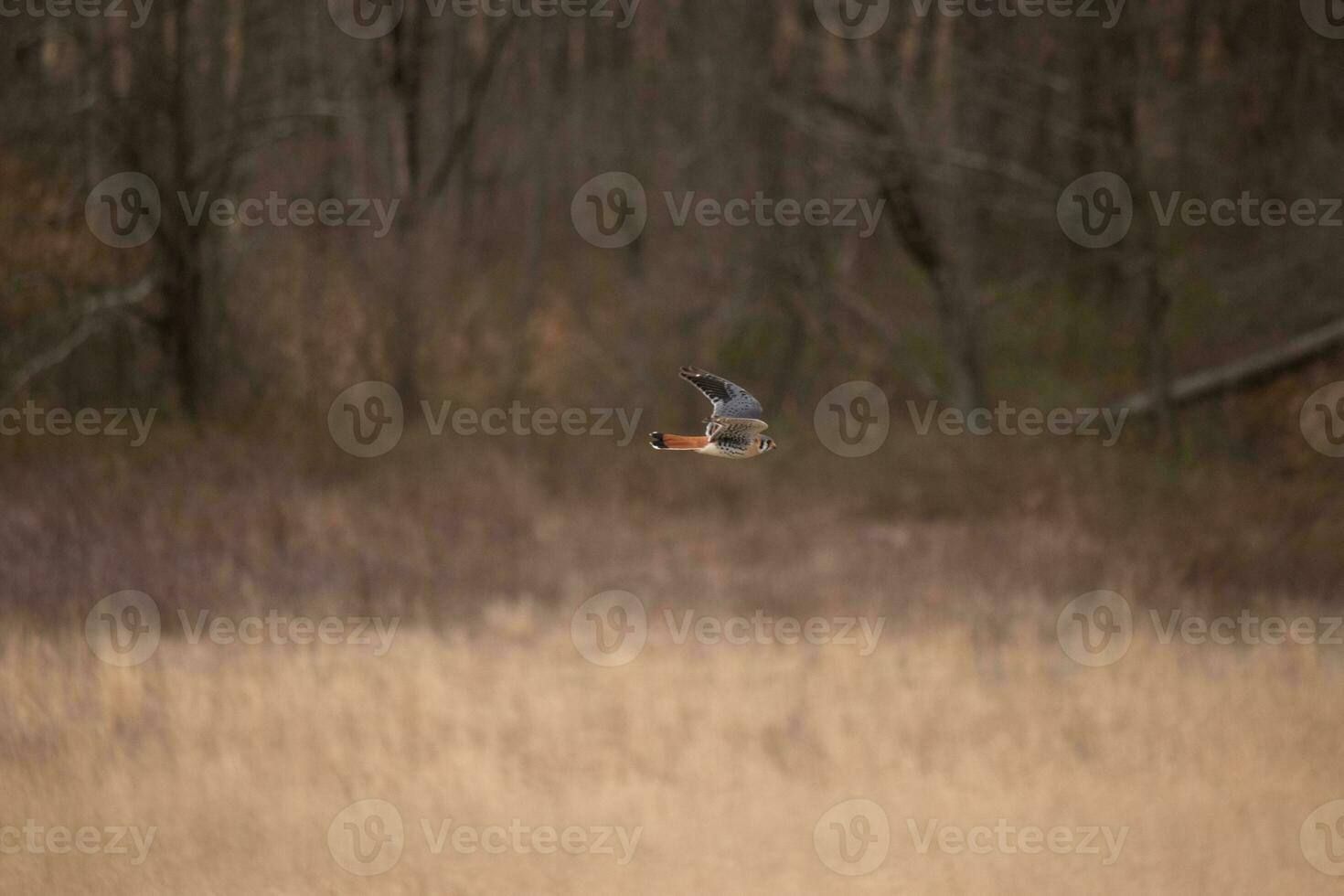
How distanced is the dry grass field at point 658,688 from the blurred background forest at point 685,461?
26 mm

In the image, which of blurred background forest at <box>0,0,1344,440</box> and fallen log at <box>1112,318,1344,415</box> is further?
blurred background forest at <box>0,0,1344,440</box>

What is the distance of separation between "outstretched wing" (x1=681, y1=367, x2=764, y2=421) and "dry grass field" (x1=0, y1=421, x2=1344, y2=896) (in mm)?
1887

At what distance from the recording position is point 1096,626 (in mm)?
6363

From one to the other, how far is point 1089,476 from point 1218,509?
2.65 ft

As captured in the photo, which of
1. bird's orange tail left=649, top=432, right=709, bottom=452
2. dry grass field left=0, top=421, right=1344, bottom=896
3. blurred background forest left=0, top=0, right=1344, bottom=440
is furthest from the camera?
blurred background forest left=0, top=0, right=1344, bottom=440

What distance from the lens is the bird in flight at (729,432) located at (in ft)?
8.48

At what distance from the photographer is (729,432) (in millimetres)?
2832

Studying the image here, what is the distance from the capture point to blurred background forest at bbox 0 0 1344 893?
4.88 meters

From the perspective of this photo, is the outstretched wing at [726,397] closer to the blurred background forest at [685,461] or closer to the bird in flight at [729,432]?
the bird in flight at [729,432]

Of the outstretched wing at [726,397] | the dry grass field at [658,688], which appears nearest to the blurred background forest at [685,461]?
the dry grass field at [658,688]

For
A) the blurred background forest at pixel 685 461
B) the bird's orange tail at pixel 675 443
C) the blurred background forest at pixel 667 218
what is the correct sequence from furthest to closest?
the blurred background forest at pixel 667 218
the blurred background forest at pixel 685 461
the bird's orange tail at pixel 675 443

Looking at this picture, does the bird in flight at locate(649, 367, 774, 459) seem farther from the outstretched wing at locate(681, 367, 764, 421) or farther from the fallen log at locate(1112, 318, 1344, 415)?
the fallen log at locate(1112, 318, 1344, 415)

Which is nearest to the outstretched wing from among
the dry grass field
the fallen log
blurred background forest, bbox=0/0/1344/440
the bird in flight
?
the bird in flight

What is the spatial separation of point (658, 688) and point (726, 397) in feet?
9.30
